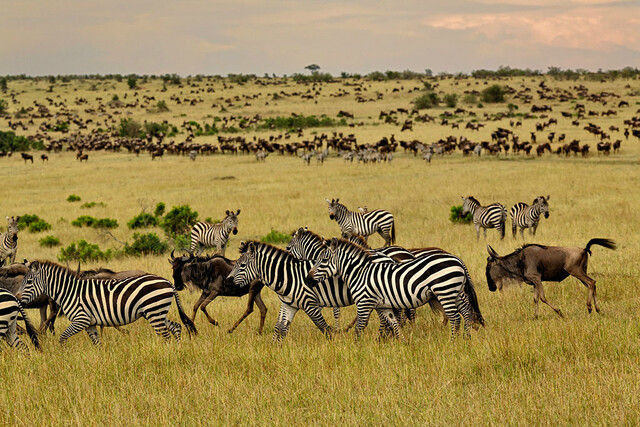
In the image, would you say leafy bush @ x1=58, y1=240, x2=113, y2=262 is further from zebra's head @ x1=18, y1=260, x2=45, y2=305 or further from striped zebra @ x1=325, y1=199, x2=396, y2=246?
zebra's head @ x1=18, y1=260, x2=45, y2=305

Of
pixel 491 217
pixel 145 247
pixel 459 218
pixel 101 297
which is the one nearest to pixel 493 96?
pixel 459 218

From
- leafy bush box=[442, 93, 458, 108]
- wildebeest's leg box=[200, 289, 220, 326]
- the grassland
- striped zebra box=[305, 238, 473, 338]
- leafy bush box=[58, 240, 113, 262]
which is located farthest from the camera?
leafy bush box=[442, 93, 458, 108]

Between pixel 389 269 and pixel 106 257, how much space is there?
12.3 m

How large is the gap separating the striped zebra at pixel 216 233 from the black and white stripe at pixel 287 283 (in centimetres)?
800

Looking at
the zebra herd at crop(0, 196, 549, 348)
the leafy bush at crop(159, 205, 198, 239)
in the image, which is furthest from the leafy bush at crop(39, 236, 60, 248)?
the zebra herd at crop(0, 196, 549, 348)

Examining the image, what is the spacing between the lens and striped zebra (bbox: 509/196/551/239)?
18438mm

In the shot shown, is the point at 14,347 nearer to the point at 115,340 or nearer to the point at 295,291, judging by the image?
the point at 115,340

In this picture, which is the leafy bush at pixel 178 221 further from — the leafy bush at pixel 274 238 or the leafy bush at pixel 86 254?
the leafy bush at pixel 274 238

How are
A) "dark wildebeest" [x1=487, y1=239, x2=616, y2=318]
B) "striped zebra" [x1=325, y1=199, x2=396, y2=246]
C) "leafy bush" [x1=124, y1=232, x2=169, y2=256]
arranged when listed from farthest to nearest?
"leafy bush" [x1=124, y1=232, x2=169, y2=256] → "striped zebra" [x1=325, y1=199, x2=396, y2=246] → "dark wildebeest" [x1=487, y1=239, x2=616, y2=318]

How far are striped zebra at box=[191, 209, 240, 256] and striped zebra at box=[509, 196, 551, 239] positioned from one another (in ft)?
27.0

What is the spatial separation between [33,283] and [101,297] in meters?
1.07

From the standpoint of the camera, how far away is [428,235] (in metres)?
19.4

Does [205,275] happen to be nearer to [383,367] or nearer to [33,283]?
[33,283]

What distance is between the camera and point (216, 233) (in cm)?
1764
